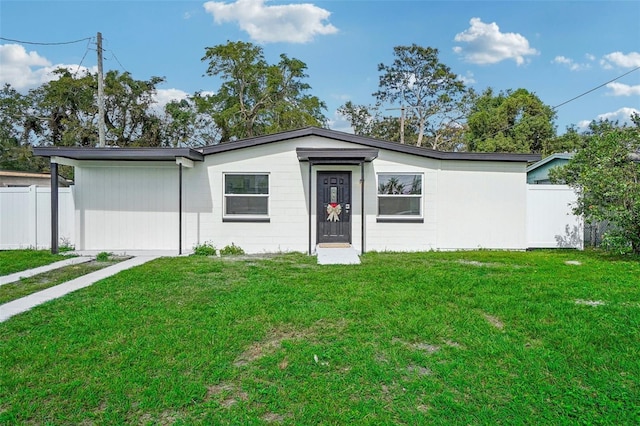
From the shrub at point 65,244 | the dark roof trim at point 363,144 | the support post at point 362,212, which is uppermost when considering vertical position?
the dark roof trim at point 363,144

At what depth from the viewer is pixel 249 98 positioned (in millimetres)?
27297

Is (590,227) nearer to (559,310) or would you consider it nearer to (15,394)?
(559,310)

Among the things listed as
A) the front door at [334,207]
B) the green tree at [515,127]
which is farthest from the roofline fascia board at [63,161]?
the green tree at [515,127]

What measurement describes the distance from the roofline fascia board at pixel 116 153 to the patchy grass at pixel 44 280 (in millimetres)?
2566

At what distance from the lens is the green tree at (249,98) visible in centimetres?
2586

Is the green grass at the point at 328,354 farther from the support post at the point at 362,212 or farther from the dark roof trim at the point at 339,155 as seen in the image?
the dark roof trim at the point at 339,155

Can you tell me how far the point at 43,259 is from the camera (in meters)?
8.18

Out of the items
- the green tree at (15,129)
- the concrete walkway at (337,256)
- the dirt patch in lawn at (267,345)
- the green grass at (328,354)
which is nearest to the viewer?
the green grass at (328,354)

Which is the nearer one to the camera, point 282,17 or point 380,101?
point 282,17

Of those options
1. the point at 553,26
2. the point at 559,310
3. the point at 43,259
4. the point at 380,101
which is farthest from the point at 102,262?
the point at 380,101

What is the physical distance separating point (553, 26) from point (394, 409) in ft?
55.6

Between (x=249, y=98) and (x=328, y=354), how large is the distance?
26.2 meters

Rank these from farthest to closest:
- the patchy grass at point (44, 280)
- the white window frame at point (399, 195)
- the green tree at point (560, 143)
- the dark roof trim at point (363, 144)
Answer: the green tree at point (560, 143) < the white window frame at point (399, 195) < the dark roof trim at point (363, 144) < the patchy grass at point (44, 280)

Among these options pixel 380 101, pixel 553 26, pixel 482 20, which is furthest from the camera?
pixel 380 101
